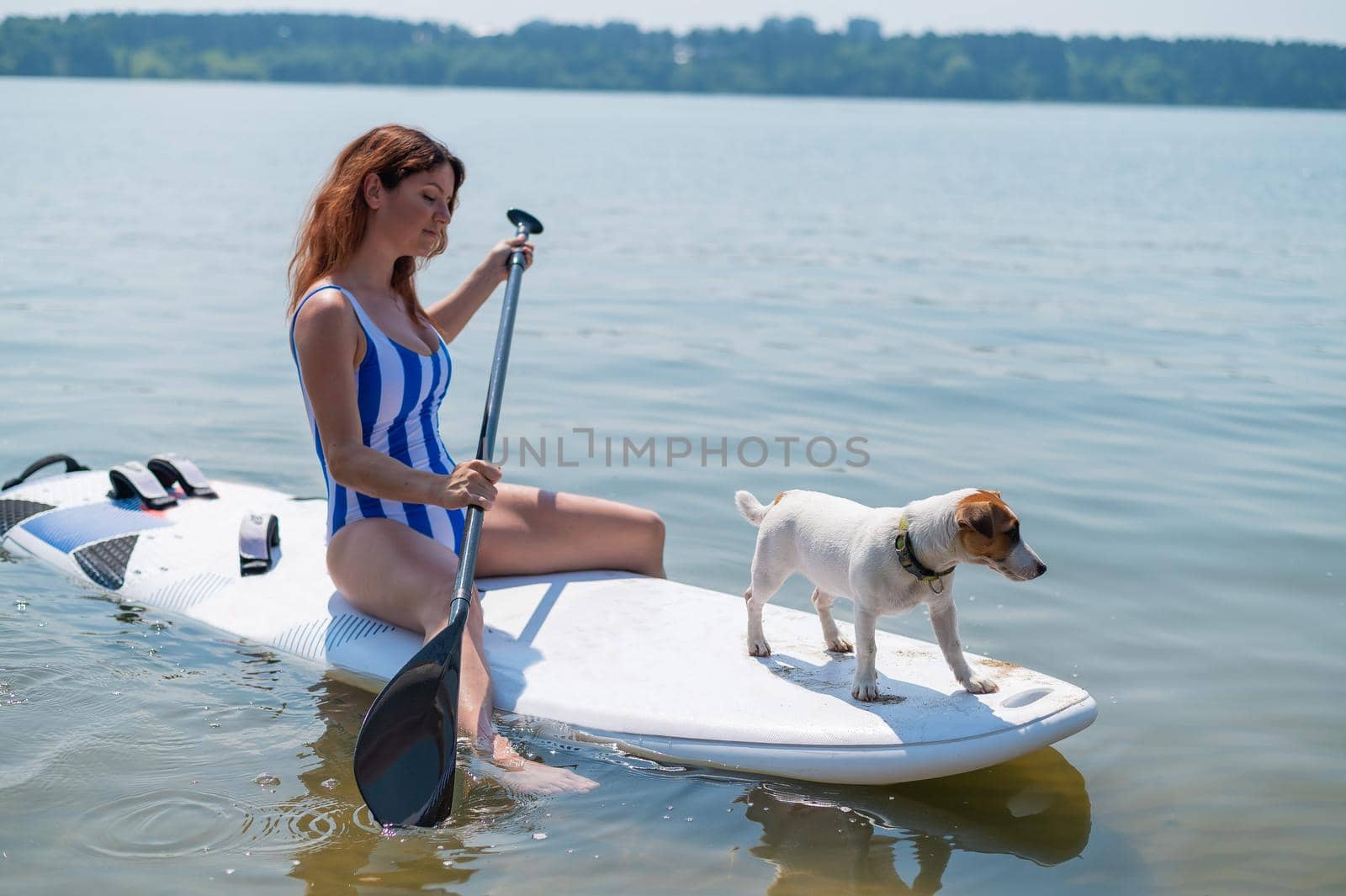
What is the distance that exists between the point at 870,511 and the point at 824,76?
87001 mm

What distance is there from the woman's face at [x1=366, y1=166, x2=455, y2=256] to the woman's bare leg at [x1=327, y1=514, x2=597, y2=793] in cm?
84

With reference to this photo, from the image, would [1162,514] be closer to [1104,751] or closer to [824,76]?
[1104,751]

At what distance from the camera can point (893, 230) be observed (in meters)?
17.5

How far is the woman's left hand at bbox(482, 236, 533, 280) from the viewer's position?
454 cm

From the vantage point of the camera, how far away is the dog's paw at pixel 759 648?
367cm

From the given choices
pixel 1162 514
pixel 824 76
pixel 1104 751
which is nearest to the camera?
pixel 1104 751

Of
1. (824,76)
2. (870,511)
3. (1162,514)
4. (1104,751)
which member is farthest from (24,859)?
(824,76)

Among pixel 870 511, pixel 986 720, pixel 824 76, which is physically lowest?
pixel 986 720

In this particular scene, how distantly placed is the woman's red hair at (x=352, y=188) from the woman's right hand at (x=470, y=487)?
2.54ft

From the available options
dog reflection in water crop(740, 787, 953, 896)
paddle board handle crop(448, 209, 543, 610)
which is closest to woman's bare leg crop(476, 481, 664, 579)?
paddle board handle crop(448, 209, 543, 610)

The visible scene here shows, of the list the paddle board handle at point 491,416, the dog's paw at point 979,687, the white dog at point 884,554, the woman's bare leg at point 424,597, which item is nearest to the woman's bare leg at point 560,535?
the paddle board handle at point 491,416

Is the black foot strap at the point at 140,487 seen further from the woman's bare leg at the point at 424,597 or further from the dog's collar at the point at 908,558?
the dog's collar at the point at 908,558

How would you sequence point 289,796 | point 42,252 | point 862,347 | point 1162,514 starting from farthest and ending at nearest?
point 42,252
point 862,347
point 1162,514
point 289,796

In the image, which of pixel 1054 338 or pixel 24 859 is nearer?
pixel 24 859
